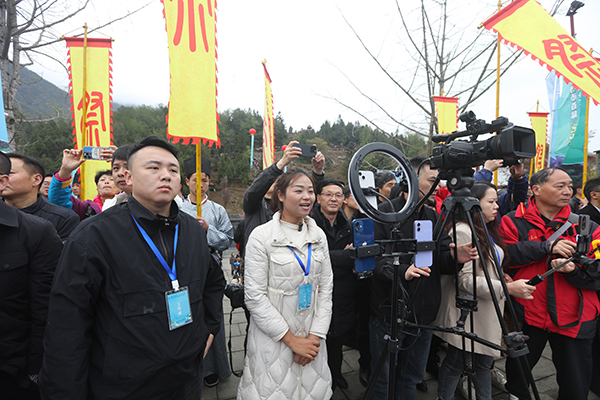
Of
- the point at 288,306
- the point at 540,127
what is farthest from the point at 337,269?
the point at 540,127

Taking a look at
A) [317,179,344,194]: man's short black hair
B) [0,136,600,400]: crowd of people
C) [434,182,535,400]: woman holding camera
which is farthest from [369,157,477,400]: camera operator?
[317,179,344,194]: man's short black hair

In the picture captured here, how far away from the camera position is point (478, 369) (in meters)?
2.19

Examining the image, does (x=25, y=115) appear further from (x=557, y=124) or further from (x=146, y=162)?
(x=557, y=124)

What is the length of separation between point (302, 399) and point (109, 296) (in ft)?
4.45

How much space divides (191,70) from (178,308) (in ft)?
6.79

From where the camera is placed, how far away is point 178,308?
4.54 ft

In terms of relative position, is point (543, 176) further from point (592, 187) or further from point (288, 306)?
point (288, 306)

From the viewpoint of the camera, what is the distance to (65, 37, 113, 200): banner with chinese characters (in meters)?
4.27

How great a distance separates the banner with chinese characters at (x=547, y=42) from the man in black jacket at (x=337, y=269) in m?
2.85

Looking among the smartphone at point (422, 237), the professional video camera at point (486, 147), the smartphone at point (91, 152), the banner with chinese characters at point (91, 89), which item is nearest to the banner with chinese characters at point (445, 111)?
the professional video camera at point (486, 147)

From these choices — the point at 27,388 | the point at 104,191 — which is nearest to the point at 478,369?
the point at 27,388

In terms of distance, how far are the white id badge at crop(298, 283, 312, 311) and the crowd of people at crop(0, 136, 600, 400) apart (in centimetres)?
2

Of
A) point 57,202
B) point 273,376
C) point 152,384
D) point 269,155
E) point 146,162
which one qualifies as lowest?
point 273,376

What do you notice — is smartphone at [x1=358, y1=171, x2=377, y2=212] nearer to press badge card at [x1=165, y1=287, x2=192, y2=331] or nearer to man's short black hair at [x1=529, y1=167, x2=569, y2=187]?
press badge card at [x1=165, y1=287, x2=192, y2=331]
